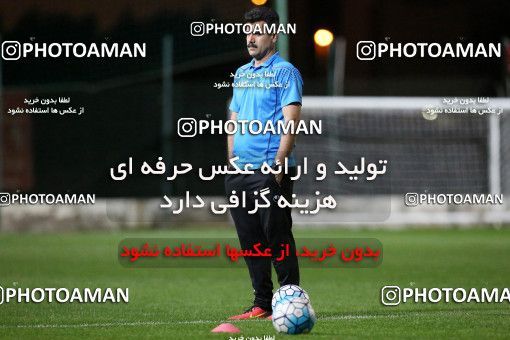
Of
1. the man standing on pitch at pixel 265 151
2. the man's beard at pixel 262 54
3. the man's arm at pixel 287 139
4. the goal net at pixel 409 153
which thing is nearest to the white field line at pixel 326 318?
the man standing on pitch at pixel 265 151

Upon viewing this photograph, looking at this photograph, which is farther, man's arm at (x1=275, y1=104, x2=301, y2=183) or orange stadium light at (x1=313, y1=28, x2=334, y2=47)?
orange stadium light at (x1=313, y1=28, x2=334, y2=47)

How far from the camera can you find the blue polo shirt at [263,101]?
804 centimetres

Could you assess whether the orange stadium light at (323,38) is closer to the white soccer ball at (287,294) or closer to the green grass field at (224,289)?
the green grass field at (224,289)

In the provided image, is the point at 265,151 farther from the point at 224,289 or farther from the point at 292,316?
the point at 224,289

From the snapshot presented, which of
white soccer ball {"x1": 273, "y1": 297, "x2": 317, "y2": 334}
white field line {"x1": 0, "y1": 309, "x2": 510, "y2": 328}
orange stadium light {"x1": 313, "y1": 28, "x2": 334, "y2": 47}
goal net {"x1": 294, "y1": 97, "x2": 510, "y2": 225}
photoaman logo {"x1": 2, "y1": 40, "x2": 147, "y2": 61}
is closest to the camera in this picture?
white soccer ball {"x1": 273, "y1": 297, "x2": 317, "y2": 334}

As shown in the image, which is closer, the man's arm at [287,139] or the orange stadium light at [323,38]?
the man's arm at [287,139]

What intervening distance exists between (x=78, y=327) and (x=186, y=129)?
1.96 metres

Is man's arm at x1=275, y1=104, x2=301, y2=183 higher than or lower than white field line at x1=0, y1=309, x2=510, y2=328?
higher

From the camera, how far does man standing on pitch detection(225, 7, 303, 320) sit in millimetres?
8039

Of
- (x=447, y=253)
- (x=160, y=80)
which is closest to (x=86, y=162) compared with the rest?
(x=160, y=80)

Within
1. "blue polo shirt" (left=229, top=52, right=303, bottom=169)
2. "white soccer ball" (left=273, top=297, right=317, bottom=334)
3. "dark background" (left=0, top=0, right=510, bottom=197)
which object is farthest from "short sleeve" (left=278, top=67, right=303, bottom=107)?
"dark background" (left=0, top=0, right=510, bottom=197)

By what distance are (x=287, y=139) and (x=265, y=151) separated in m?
0.21

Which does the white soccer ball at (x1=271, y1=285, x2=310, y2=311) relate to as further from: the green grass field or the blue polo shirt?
the blue polo shirt

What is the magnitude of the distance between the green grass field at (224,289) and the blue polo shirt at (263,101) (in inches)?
45.4
